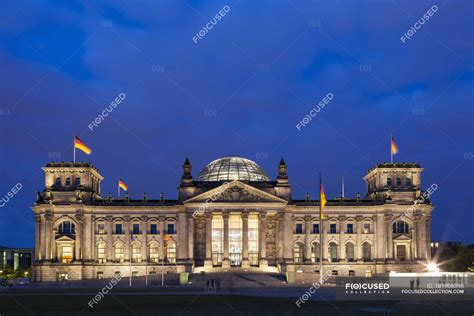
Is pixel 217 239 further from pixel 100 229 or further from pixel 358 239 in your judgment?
pixel 358 239

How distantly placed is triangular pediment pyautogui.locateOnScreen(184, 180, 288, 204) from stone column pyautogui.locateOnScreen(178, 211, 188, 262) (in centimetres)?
508

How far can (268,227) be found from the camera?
136 m

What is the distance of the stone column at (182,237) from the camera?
13262cm

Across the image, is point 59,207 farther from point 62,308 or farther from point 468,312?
point 468,312

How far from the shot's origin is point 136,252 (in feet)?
442

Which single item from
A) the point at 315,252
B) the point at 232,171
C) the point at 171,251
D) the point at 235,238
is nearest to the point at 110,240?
the point at 171,251

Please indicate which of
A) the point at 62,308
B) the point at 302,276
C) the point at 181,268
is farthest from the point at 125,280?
the point at 62,308

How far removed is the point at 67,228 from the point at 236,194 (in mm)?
32671

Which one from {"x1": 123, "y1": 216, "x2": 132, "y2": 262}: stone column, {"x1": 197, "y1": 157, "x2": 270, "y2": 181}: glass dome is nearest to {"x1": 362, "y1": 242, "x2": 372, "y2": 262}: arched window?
{"x1": 197, "y1": 157, "x2": 270, "y2": 181}: glass dome

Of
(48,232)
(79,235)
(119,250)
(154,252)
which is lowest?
(154,252)

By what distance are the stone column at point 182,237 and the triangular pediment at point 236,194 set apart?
5.08 m

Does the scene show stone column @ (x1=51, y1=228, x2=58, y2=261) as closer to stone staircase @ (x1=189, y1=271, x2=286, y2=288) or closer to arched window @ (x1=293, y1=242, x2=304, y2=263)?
stone staircase @ (x1=189, y1=271, x2=286, y2=288)

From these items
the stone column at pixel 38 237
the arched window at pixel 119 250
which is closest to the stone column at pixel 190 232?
the arched window at pixel 119 250

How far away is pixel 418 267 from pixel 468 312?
87813mm
